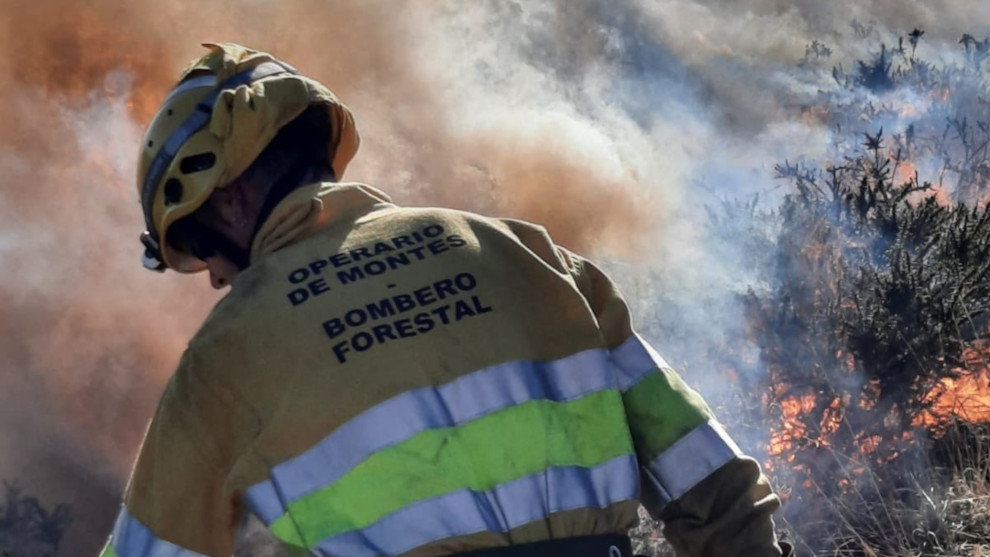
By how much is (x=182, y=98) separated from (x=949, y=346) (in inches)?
148

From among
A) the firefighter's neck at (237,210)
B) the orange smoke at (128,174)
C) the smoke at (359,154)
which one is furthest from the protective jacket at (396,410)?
the orange smoke at (128,174)

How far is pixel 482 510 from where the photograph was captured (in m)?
2.12

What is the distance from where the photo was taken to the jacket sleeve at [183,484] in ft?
6.84

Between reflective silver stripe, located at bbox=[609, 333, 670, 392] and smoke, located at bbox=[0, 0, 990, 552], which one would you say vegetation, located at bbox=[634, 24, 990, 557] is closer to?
smoke, located at bbox=[0, 0, 990, 552]

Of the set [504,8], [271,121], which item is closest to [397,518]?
[271,121]

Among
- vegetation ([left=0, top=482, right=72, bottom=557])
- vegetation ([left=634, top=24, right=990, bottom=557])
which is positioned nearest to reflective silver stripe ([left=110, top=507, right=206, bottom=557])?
vegetation ([left=634, top=24, right=990, bottom=557])

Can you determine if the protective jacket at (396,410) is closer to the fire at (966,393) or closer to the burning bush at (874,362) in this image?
the burning bush at (874,362)

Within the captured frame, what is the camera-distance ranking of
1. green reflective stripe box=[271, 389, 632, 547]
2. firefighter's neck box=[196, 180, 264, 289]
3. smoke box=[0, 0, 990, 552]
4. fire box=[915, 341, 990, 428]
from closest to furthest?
green reflective stripe box=[271, 389, 632, 547] < firefighter's neck box=[196, 180, 264, 289] < fire box=[915, 341, 990, 428] < smoke box=[0, 0, 990, 552]

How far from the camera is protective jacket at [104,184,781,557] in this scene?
6.84 feet

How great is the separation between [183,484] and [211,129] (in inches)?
31.8

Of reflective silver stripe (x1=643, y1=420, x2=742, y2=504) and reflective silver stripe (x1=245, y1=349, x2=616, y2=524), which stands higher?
reflective silver stripe (x1=245, y1=349, x2=616, y2=524)

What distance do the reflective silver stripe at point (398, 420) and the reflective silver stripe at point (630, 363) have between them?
214 mm

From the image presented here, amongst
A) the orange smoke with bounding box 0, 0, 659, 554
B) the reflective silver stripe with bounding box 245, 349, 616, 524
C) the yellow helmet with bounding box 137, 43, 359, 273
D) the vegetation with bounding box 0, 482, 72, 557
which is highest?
the orange smoke with bounding box 0, 0, 659, 554

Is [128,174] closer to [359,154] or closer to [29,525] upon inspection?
[359,154]
